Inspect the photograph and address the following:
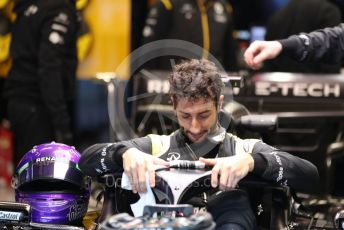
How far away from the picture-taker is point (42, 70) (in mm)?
5500

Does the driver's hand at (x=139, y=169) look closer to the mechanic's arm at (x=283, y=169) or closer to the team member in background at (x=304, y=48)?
the mechanic's arm at (x=283, y=169)

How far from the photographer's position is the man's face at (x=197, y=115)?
11.1 feet

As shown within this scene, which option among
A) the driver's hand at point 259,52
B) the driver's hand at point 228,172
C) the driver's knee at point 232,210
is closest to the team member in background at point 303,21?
the driver's hand at point 259,52

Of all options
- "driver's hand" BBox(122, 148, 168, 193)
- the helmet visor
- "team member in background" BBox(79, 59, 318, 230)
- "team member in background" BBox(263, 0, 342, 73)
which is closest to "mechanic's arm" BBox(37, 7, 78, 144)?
"team member in background" BBox(263, 0, 342, 73)

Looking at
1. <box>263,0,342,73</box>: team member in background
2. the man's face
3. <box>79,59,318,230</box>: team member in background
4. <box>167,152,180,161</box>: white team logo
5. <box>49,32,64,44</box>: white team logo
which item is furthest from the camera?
<box>263,0,342,73</box>: team member in background

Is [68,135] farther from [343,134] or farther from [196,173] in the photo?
[196,173]

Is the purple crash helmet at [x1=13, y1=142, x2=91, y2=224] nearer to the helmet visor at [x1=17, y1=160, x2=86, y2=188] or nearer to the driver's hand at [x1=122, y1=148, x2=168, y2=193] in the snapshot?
the helmet visor at [x1=17, y1=160, x2=86, y2=188]

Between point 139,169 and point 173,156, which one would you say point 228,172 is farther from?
point 173,156

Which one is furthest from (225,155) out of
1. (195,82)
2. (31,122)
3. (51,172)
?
(31,122)

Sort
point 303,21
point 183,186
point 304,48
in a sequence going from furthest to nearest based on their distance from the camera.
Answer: point 303,21 → point 304,48 → point 183,186

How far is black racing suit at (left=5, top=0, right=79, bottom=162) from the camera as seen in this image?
217 inches

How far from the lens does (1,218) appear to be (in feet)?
11.1

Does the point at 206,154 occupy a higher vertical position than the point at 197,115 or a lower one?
lower

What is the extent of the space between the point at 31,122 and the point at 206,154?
2.52 meters
